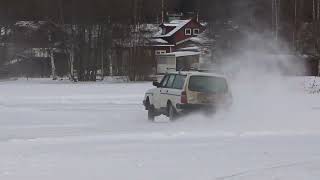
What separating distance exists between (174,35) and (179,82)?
78.3 metres

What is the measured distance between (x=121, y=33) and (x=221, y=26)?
14.3m

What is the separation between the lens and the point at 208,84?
68.5ft

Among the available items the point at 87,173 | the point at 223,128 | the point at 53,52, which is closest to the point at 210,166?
the point at 87,173

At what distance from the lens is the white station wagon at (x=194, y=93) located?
67.3ft

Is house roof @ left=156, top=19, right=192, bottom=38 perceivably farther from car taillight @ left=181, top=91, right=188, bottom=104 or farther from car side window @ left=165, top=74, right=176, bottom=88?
car taillight @ left=181, top=91, right=188, bottom=104

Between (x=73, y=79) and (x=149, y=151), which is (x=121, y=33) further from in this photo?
(x=149, y=151)

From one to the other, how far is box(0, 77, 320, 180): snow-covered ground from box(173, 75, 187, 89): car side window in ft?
3.36

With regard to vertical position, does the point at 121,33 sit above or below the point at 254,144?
above

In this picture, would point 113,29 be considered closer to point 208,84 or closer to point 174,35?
point 174,35

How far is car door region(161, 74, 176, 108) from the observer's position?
21.5m

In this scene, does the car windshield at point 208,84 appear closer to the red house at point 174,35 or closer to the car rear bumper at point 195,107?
the car rear bumper at point 195,107

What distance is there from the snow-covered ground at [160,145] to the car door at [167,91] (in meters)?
1.15

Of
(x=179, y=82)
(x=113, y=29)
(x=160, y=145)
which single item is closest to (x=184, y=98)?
(x=179, y=82)

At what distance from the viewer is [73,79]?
66.2 metres
